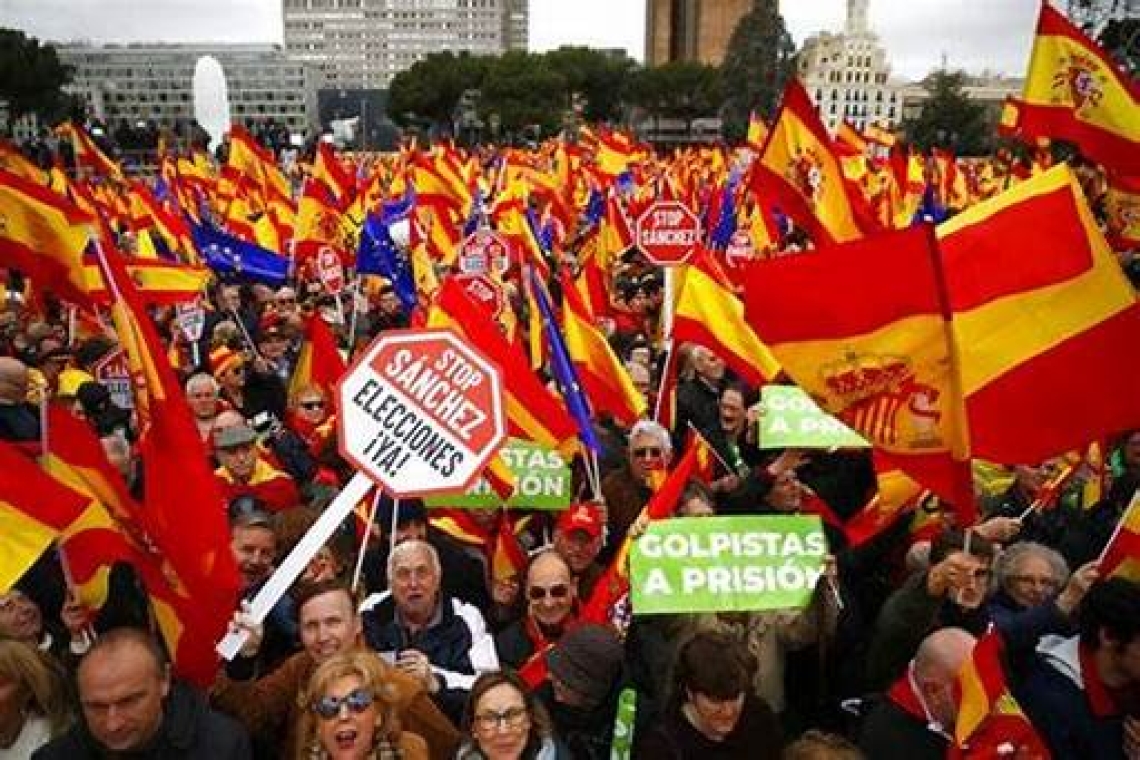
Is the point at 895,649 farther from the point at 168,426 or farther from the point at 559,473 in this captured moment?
the point at 168,426

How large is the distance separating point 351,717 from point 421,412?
1118 mm

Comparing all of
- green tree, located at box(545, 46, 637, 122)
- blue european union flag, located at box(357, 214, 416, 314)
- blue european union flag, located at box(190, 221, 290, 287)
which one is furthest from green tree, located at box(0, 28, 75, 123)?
blue european union flag, located at box(357, 214, 416, 314)

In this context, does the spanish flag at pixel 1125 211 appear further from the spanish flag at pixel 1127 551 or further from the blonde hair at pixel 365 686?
the blonde hair at pixel 365 686

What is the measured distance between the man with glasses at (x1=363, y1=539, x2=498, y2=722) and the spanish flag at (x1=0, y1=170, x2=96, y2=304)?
2.02 meters

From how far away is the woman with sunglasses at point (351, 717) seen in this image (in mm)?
3051

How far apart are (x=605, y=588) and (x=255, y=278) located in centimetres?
864

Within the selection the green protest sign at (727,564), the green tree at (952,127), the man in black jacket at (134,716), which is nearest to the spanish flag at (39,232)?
the man in black jacket at (134,716)

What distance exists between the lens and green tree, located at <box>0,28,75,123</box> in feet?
177

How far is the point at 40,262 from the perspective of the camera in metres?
5.04

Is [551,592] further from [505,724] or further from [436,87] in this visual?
[436,87]

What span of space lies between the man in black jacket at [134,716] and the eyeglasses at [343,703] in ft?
0.80

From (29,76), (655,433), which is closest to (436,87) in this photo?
(29,76)

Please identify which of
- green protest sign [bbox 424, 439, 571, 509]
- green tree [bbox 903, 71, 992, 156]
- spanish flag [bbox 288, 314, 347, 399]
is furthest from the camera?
green tree [bbox 903, 71, 992, 156]

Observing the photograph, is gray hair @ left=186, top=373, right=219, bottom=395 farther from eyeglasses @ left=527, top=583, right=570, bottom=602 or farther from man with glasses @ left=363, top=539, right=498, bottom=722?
eyeglasses @ left=527, top=583, right=570, bottom=602
